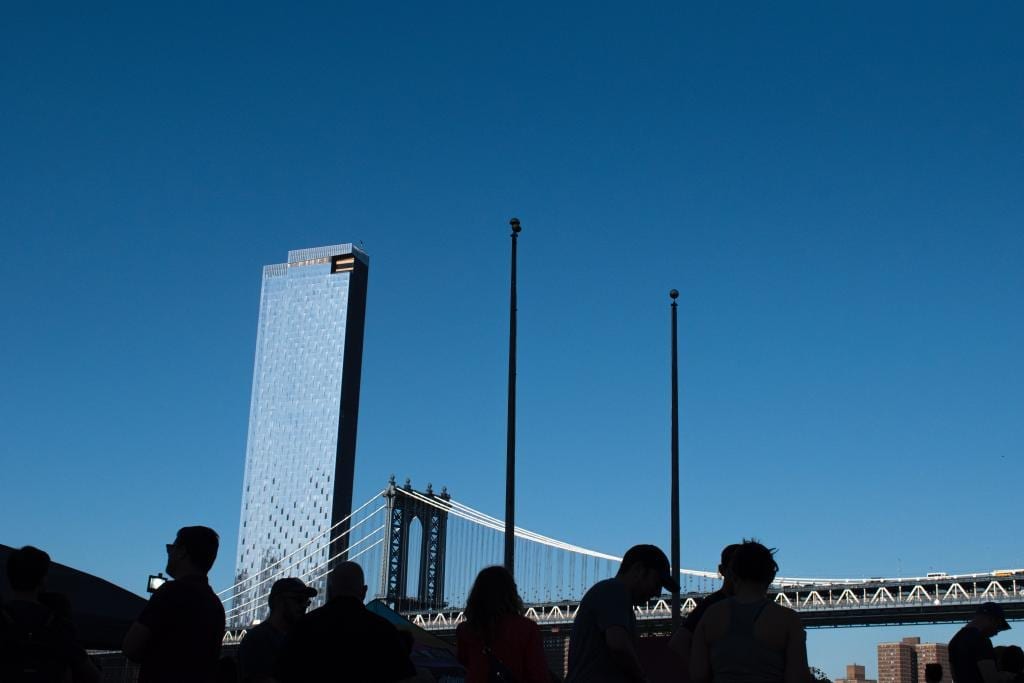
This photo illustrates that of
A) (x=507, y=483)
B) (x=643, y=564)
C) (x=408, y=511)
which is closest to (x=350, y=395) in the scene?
(x=408, y=511)

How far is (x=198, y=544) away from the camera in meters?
5.48

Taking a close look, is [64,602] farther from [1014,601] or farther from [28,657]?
[1014,601]

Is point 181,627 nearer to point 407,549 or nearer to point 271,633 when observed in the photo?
point 271,633

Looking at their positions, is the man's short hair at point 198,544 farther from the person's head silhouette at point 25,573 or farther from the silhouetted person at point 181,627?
the person's head silhouette at point 25,573

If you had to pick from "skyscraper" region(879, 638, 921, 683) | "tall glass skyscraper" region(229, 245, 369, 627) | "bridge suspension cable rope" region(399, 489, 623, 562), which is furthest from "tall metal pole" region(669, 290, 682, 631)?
"skyscraper" region(879, 638, 921, 683)

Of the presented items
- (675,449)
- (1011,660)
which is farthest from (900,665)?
(1011,660)

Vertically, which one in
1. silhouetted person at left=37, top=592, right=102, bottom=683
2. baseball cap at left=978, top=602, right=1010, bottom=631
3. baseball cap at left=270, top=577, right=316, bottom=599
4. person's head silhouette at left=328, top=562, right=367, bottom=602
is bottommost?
silhouetted person at left=37, top=592, right=102, bottom=683

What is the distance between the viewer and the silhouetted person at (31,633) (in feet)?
→ 17.1

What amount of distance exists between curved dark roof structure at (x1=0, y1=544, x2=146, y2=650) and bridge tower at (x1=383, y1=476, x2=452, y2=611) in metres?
83.5

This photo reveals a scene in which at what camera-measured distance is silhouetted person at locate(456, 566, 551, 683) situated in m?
6.04

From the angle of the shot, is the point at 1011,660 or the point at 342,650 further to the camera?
the point at 1011,660

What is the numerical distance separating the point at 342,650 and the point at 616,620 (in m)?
1.57

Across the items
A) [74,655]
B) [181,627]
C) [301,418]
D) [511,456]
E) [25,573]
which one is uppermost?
[301,418]

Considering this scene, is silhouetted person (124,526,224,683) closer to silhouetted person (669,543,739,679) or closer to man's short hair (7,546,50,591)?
man's short hair (7,546,50,591)
